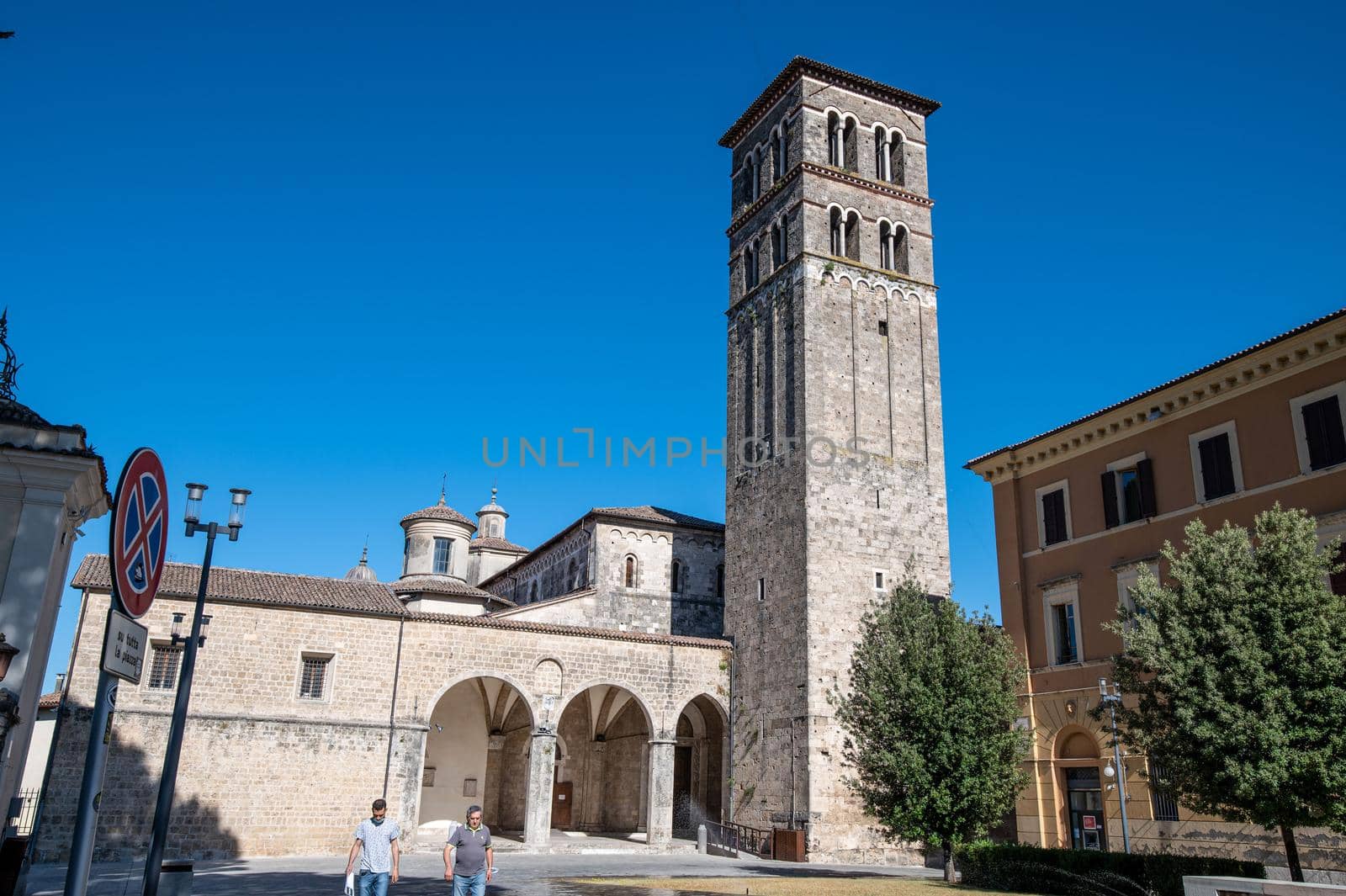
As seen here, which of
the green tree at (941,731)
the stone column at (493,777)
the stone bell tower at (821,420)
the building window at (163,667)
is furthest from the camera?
the stone column at (493,777)

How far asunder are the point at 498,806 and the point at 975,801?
69.4 feet

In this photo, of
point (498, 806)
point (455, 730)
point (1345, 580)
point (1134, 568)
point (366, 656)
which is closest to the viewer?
point (1345, 580)

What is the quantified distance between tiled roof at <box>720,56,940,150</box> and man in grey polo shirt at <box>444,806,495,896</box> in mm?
30717

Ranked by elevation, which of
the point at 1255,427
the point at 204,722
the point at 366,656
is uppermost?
Answer: the point at 1255,427

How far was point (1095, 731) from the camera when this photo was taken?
22328 millimetres

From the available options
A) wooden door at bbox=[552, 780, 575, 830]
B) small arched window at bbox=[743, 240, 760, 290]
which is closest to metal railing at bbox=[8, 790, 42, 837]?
wooden door at bbox=[552, 780, 575, 830]

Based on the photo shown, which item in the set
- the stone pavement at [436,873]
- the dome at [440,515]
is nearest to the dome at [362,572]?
the dome at [440,515]

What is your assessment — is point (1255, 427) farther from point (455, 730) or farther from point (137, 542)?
point (455, 730)

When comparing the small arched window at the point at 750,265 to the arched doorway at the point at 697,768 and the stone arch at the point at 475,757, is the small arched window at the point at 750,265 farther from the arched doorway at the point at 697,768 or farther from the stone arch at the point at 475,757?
the stone arch at the point at 475,757

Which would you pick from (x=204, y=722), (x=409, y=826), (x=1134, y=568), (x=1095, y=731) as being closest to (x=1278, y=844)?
(x=1095, y=731)

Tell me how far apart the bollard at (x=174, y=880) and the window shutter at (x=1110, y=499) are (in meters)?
19.9

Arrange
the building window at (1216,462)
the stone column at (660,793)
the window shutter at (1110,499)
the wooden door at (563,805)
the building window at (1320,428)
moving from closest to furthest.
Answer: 1. the building window at (1320,428)
2. the building window at (1216,462)
3. the window shutter at (1110,499)
4. the stone column at (660,793)
5. the wooden door at (563,805)

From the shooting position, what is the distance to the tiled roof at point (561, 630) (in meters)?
28.4

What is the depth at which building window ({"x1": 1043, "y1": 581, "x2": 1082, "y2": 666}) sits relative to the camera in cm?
2353
